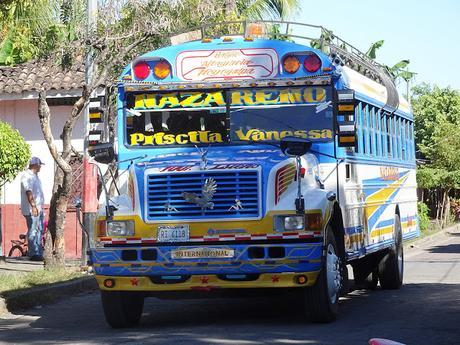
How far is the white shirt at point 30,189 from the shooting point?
20.8 metres

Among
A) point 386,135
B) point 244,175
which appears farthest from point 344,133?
point 386,135

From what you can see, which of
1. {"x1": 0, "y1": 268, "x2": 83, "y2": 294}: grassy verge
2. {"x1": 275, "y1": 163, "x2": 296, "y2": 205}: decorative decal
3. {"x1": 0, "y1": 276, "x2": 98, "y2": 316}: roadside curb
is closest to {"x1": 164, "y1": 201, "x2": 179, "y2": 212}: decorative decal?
{"x1": 275, "y1": 163, "x2": 296, "y2": 205}: decorative decal

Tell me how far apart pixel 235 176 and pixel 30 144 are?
44.9 feet

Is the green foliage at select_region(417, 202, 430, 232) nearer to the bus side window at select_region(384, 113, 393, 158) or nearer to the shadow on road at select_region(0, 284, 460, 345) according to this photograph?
the bus side window at select_region(384, 113, 393, 158)

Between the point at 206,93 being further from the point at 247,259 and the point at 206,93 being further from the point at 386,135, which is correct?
the point at 386,135

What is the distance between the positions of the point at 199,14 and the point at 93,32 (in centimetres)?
202

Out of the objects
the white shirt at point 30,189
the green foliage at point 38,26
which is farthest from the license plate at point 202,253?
the white shirt at point 30,189

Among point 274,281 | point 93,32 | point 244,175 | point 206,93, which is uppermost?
point 93,32

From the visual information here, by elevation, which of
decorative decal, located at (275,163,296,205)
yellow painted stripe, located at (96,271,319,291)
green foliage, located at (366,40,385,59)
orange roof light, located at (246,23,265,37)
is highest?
green foliage, located at (366,40,385,59)

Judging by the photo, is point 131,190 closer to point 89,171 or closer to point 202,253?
point 202,253

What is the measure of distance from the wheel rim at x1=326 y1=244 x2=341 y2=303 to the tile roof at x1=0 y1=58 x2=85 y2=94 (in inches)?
466

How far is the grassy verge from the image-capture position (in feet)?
49.1

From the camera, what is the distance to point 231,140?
1199 centimetres

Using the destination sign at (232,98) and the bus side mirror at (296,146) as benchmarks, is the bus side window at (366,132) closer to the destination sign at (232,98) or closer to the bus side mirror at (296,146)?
the destination sign at (232,98)
